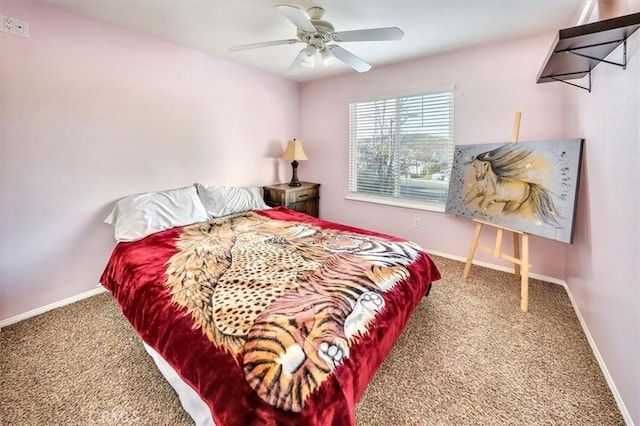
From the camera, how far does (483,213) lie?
105 inches

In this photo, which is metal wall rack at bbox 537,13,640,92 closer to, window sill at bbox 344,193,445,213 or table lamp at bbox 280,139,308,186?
window sill at bbox 344,193,445,213

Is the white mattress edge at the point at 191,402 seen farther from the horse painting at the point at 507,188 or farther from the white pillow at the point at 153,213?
the horse painting at the point at 507,188

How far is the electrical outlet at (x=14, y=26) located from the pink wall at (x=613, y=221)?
3.77 metres

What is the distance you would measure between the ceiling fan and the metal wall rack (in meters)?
0.91

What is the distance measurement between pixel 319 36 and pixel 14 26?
2190 millimetres

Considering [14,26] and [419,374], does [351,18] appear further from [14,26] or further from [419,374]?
[419,374]

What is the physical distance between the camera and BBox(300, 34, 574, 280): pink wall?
2.66 m

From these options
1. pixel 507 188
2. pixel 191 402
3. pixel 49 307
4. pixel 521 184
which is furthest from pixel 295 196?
pixel 191 402

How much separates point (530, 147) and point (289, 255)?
7.27 ft

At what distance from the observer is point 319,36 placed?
2121 millimetres

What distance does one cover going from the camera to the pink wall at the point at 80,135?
2080mm

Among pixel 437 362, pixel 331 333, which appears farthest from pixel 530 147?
pixel 331 333

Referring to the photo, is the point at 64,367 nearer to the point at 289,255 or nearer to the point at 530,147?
the point at 289,255

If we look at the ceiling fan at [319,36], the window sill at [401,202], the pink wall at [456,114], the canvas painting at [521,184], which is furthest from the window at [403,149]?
the ceiling fan at [319,36]
